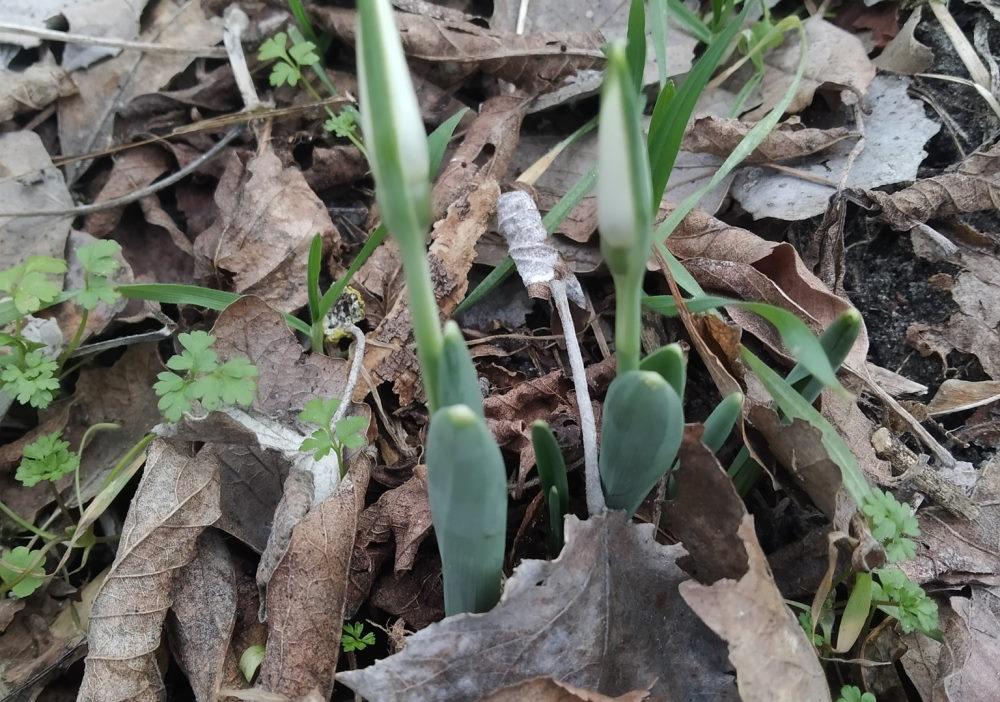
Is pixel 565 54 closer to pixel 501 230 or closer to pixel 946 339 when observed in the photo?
pixel 501 230

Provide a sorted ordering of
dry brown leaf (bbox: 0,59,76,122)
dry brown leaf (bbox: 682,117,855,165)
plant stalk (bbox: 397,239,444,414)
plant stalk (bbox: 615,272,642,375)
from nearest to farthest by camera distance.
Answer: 1. plant stalk (bbox: 397,239,444,414)
2. plant stalk (bbox: 615,272,642,375)
3. dry brown leaf (bbox: 682,117,855,165)
4. dry brown leaf (bbox: 0,59,76,122)

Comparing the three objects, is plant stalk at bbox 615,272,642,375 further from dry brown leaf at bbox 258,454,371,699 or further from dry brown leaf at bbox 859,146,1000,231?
dry brown leaf at bbox 859,146,1000,231

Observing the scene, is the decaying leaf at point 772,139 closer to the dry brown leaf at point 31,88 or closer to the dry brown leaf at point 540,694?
the dry brown leaf at point 540,694

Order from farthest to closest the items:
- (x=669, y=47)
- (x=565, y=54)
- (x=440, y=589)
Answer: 1. (x=669, y=47)
2. (x=565, y=54)
3. (x=440, y=589)

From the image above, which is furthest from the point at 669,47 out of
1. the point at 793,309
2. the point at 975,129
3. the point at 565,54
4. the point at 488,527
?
the point at 488,527

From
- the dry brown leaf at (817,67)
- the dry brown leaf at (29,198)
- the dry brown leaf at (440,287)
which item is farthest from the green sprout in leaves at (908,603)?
the dry brown leaf at (29,198)

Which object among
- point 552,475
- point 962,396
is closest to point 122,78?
point 552,475

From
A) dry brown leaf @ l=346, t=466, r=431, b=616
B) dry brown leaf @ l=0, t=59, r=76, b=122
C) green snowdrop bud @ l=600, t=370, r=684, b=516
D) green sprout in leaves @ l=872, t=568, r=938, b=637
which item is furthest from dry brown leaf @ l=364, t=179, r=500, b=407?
dry brown leaf @ l=0, t=59, r=76, b=122

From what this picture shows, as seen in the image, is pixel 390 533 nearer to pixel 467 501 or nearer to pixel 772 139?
pixel 467 501
